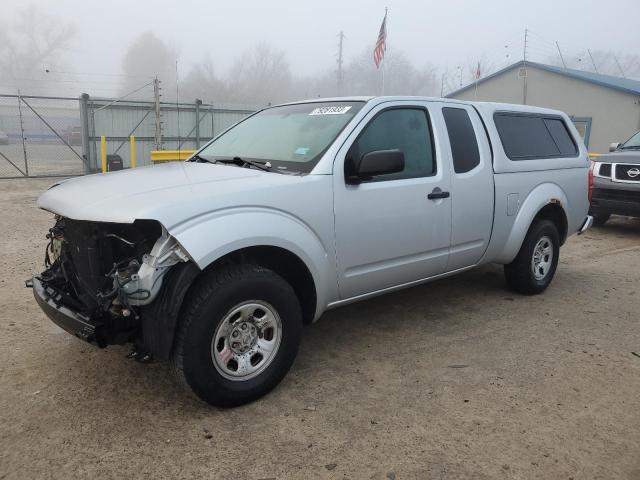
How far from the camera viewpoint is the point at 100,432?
2.85 meters

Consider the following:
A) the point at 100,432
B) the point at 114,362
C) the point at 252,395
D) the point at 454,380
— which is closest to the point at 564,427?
the point at 454,380

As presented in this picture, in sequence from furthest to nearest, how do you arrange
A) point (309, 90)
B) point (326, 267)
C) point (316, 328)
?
1. point (309, 90)
2. point (316, 328)
3. point (326, 267)

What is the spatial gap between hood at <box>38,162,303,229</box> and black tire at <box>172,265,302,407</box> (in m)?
0.41

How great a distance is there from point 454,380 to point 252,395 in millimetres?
1336

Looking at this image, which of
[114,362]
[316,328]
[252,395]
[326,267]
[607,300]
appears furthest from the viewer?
[607,300]

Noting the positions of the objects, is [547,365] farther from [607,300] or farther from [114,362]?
[114,362]

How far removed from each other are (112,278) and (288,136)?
1.67 meters

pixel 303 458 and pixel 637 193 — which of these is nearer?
pixel 303 458

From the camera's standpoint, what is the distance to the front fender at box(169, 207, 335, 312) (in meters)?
2.78

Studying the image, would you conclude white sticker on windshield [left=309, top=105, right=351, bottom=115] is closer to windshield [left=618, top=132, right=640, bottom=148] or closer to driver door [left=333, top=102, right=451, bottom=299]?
driver door [left=333, top=102, right=451, bottom=299]

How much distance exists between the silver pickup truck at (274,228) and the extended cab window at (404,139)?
1 cm

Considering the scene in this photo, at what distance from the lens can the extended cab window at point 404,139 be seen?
3.74m

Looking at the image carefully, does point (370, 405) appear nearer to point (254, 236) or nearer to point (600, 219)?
point (254, 236)

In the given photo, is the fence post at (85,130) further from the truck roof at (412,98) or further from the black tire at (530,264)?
the black tire at (530,264)
